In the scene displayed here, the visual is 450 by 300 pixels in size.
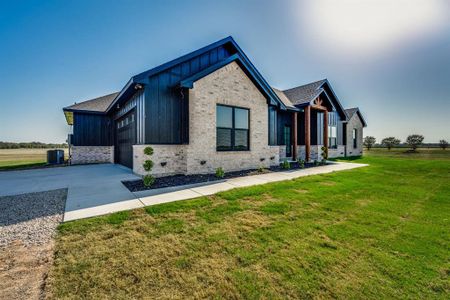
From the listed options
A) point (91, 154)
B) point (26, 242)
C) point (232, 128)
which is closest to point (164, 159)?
point (232, 128)

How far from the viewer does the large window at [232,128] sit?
941 centimetres

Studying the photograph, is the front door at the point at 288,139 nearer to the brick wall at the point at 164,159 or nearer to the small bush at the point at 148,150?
the brick wall at the point at 164,159

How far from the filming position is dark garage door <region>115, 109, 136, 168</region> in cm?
1013

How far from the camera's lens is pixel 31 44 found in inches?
379

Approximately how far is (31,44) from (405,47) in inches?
840

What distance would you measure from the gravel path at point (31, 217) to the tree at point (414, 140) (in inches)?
2250

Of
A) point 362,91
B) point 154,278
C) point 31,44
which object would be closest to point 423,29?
point 362,91

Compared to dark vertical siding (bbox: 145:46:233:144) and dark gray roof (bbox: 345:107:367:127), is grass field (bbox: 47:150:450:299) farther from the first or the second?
dark gray roof (bbox: 345:107:367:127)

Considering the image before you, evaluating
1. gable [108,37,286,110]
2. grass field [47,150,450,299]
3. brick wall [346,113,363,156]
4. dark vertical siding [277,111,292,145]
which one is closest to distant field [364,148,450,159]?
brick wall [346,113,363,156]

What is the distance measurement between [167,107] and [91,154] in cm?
1056

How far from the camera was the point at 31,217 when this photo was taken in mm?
3953

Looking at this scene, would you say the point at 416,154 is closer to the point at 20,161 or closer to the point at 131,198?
the point at 131,198

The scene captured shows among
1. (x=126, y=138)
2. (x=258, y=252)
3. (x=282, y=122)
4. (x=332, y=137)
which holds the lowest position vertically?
(x=258, y=252)

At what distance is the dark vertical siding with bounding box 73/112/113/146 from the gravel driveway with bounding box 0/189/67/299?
34.2 ft
